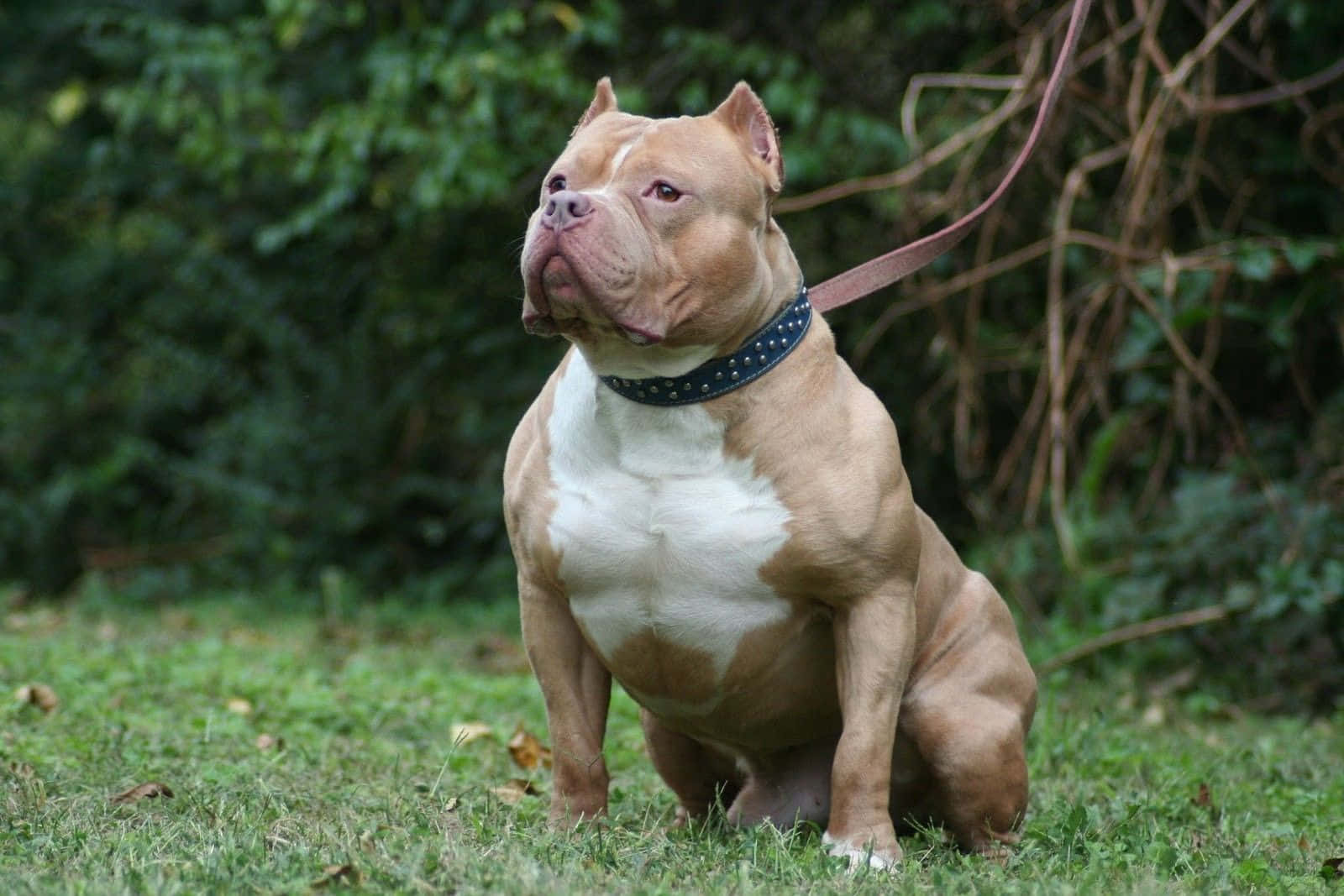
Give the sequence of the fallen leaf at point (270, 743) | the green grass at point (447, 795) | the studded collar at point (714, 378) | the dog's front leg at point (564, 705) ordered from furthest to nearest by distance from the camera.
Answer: the fallen leaf at point (270, 743) → the dog's front leg at point (564, 705) → the studded collar at point (714, 378) → the green grass at point (447, 795)

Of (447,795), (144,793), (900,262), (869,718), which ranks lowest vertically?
(447,795)

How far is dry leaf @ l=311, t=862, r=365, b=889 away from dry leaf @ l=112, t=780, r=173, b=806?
0.99 metres

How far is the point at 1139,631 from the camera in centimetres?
611

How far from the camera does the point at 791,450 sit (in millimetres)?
3143

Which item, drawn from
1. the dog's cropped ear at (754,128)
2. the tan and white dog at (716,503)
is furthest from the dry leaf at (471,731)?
the dog's cropped ear at (754,128)

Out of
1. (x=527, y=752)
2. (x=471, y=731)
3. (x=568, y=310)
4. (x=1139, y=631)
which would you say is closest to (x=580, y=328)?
(x=568, y=310)

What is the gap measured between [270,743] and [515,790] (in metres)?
0.80

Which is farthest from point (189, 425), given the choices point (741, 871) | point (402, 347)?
point (741, 871)

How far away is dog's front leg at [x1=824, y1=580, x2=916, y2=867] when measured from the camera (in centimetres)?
312

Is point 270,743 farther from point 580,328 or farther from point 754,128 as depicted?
point 754,128

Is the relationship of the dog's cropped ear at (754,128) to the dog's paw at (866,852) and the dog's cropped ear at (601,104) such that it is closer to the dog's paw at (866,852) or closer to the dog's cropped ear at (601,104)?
the dog's cropped ear at (601,104)

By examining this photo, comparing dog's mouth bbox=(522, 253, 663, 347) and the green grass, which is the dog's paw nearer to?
the green grass

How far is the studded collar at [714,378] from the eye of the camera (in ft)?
10.4

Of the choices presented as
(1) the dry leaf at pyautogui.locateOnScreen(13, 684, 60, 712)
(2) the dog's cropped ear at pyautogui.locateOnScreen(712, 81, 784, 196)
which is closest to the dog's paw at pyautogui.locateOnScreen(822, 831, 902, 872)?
(2) the dog's cropped ear at pyautogui.locateOnScreen(712, 81, 784, 196)
